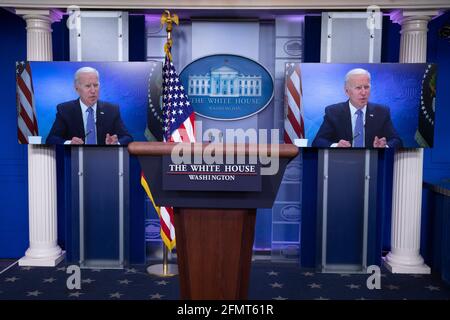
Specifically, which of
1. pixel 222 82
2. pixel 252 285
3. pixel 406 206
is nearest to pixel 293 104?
pixel 222 82

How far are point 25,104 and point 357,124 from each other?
3067 mm

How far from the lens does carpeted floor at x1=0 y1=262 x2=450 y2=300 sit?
3.76 meters

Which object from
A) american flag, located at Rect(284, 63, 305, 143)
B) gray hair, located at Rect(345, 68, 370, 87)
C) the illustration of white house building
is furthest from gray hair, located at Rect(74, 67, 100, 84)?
gray hair, located at Rect(345, 68, 370, 87)

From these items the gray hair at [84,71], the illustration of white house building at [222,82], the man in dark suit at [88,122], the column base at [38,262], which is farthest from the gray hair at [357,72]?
the column base at [38,262]

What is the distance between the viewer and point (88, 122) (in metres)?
4.26

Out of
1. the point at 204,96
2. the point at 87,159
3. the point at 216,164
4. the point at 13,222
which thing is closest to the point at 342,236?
the point at 204,96

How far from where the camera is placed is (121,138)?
4.28 m

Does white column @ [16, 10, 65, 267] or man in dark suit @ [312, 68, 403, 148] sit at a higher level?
man in dark suit @ [312, 68, 403, 148]

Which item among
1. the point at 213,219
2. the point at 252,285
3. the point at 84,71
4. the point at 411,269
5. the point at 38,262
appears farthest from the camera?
the point at 38,262

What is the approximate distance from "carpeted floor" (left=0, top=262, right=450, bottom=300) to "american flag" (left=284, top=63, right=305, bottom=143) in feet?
4.29

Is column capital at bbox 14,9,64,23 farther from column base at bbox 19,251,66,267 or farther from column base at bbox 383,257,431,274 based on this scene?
column base at bbox 383,257,431,274

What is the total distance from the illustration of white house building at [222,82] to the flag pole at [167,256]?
0.47 meters

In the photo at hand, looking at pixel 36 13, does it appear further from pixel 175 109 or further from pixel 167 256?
pixel 167 256

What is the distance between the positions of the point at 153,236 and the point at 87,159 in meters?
1.03
